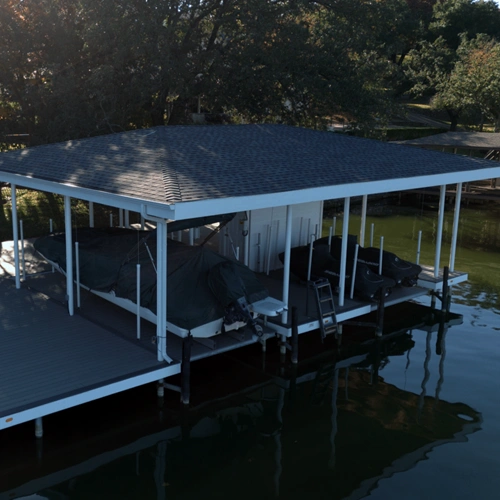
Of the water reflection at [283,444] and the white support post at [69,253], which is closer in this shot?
the water reflection at [283,444]

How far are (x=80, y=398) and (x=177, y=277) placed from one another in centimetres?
331

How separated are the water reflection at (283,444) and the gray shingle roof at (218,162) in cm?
408

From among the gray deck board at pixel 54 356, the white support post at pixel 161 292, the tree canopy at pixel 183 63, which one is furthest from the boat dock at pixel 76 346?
the tree canopy at pixel 183 63

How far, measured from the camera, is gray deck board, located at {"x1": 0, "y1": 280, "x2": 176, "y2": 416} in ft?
32.5

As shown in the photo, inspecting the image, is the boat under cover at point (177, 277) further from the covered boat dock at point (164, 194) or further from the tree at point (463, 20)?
the tree at point (463, 20)

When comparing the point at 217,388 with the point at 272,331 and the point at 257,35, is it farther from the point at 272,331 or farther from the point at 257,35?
the point at 257,35

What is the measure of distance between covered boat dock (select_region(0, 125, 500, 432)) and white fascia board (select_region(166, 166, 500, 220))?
25mm

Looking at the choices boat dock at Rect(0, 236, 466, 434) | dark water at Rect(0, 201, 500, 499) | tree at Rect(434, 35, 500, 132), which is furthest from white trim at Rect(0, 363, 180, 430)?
tree at Rect(434, 35, 500, 132)

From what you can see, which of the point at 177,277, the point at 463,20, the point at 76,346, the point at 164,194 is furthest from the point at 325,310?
the point at 463,20

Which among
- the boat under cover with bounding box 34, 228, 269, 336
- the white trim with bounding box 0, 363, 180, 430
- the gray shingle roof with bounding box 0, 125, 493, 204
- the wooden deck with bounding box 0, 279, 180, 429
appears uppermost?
the gray shingle roof with bounding box 0, 125, 493, 204

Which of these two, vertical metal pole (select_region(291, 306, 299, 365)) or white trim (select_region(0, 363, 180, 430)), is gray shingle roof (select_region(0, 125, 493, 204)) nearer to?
vertical metal pole (select_region(291, 306, 299, 365))

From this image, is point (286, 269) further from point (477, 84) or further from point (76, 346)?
point (477, 84)

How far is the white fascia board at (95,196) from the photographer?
1007cm

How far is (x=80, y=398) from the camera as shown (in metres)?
9.85
